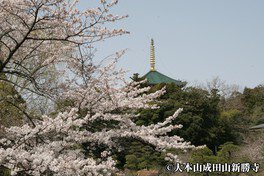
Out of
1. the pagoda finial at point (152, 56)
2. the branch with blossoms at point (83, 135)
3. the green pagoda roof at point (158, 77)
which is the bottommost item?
the branch with blossoms at point (83, 135)

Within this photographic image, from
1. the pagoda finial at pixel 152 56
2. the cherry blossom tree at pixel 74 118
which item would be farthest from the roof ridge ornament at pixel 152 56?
the cherry blossom tree at pixel 74 118

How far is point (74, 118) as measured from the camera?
4.41m

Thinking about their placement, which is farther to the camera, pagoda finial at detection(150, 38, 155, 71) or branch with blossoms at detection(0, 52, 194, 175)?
pagoda finial at detection(150, 38, 155, 71)

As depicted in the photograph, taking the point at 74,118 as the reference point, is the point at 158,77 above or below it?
above

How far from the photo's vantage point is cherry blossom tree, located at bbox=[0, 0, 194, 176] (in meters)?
3.81

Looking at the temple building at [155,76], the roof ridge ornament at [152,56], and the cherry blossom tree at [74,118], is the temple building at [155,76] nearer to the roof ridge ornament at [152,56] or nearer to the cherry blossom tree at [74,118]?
the roof ridge ornament at [152,56]

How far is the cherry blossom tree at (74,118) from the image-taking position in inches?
150

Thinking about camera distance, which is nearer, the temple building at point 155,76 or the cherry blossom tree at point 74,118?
the cherry blossom tree at point 74,118

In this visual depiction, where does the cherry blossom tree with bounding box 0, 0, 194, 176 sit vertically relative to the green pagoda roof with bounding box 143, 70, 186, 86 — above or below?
below

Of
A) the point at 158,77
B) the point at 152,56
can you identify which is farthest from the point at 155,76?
the point at 152,56

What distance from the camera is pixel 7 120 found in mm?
6363

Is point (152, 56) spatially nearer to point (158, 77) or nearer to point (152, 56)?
point (152, 56)

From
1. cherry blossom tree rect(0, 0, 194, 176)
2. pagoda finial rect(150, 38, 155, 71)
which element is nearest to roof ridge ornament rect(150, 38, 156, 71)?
pagoda finial rect(150, 38, 155, 71)

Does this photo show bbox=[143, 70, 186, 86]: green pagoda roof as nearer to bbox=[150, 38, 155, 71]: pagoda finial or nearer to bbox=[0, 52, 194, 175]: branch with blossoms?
bbox=[150, 38, 155, 71]: pagoda finial
